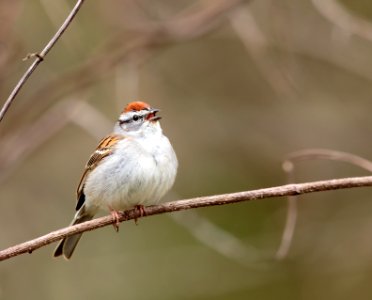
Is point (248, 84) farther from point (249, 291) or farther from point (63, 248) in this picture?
point (63, 248)

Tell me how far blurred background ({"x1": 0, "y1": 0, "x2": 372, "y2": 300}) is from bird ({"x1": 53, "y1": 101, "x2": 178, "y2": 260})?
1.54 feet

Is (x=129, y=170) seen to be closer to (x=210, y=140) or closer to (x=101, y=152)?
(x=101, y=152)

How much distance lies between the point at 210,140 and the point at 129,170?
2.93 m

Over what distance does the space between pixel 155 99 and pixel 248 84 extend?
3.05 feet

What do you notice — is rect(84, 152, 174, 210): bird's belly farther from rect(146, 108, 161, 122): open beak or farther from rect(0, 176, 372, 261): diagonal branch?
rect(0, 176, 372, 261): diagonal branch

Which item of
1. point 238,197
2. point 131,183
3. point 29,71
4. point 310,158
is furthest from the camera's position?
point 131,183

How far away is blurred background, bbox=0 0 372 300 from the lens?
234 inches

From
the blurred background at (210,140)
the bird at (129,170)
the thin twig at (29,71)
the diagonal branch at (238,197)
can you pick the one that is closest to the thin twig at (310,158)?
the diagonal branch at (238,197)

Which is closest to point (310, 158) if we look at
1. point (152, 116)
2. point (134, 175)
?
point (134, 175)

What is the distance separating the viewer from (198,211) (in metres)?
7.68

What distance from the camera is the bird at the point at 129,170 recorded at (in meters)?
4.61

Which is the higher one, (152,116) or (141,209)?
(152,116)

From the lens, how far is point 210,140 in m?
7.54

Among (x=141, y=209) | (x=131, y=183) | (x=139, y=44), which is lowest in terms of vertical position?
(x=141, y=209)
